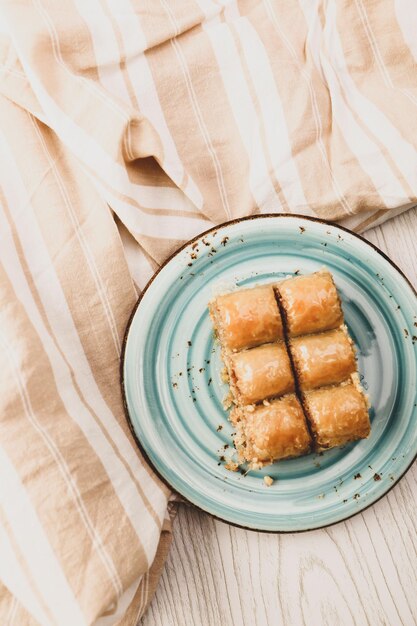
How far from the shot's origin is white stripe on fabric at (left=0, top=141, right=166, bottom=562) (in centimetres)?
159

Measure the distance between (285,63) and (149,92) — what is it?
1.39ft

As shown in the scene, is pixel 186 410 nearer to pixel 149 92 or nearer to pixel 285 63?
pixel 149 92

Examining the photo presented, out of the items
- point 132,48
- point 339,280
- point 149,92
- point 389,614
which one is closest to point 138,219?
point 149,92

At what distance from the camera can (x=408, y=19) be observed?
1.73m

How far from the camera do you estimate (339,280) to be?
1.74 meters

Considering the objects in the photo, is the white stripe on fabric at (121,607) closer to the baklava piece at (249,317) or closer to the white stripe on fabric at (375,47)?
the baklava piece at (249,317)

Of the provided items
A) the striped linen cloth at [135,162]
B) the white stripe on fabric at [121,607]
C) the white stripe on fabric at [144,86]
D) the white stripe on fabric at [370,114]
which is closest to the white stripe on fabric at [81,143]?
the striped linen cloth at [135,162]

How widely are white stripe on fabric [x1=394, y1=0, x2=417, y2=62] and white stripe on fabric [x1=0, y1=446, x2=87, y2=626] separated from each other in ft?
5.53

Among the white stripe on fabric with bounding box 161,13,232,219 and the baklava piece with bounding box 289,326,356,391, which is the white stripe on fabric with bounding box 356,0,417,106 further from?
the baklava piece with bounding box 289,326,356,391

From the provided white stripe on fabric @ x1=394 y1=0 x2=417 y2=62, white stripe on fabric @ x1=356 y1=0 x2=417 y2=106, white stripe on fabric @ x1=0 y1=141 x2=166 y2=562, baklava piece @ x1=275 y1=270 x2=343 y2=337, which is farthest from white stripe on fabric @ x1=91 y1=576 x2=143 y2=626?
white stripe on fabric @ x1=394 y1=0 x2=417 y2=62

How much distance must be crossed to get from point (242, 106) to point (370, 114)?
1.28ft

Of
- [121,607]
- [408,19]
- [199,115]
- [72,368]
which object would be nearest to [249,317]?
[72,368]

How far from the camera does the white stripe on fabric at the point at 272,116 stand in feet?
5.58

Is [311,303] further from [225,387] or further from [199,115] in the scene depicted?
[199,115]
